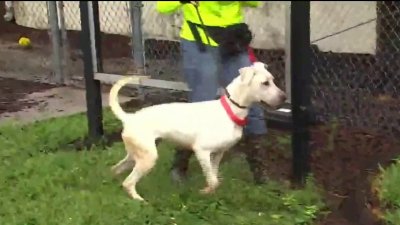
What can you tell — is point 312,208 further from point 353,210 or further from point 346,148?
point 346,148

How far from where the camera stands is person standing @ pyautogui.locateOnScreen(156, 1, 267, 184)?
14.0ft

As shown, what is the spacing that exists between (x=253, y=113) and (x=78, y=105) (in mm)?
2614

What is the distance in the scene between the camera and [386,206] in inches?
153

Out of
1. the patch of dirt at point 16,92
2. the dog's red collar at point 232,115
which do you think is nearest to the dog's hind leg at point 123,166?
the dog's red collar at point 232,115

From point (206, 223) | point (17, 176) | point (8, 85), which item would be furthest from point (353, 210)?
point (8, 85)

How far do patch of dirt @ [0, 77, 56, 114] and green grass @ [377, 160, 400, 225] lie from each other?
3734 mm

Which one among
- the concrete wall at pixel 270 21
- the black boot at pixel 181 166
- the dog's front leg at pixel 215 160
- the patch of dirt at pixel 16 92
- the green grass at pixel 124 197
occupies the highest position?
the concrete wall at pixel 270 21

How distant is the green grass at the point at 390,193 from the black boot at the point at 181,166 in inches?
40.7

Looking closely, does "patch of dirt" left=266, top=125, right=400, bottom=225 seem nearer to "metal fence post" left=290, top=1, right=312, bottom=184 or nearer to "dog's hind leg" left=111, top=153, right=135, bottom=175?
"metal fence post" left=290, top=1, right=312, bottom=184

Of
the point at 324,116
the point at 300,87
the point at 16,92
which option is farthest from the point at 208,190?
the point at 16,92

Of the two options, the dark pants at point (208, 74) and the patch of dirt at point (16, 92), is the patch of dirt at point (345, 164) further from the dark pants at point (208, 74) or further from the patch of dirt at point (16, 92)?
the patch of dirt at point (16, 92)

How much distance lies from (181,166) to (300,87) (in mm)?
814

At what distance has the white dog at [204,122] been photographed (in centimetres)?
390

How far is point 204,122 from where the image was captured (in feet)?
12.8
